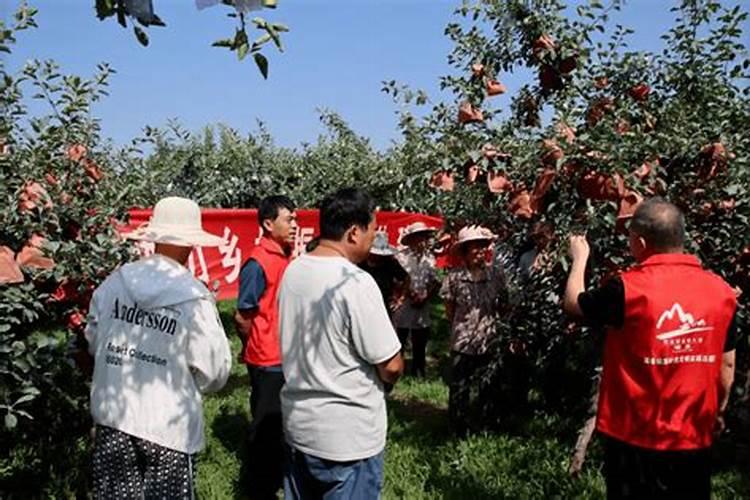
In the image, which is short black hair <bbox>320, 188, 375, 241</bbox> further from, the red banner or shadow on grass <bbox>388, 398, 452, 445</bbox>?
the red banner

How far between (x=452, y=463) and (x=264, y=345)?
1327 mm

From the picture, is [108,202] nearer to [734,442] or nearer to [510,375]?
[510,375]

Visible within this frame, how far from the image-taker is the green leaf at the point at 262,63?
129cm

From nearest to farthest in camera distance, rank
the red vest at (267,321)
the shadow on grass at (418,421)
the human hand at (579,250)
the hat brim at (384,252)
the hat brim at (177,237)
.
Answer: the hat brim at (177,237) < the human hand at (579,250) < the red vest at (267,321) < the shadow on grass at (418,421) < the hat brim at (384,252)

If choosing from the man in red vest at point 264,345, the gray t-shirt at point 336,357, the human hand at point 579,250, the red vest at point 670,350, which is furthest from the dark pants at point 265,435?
the red vest at point 670,350

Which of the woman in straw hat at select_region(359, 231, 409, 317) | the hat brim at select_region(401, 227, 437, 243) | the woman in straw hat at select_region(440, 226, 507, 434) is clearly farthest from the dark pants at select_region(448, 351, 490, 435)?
the woman in straw hat at select_region(359, 231, 409, 317)

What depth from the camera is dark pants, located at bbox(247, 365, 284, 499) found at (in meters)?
3.53

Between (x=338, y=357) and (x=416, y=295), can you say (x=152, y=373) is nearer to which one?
(x=338, y=357)

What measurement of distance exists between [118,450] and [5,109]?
1742 millimetres

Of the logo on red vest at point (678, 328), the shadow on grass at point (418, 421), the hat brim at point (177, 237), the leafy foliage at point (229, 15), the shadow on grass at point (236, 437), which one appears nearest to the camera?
the leafy foliage at point (229, 15)

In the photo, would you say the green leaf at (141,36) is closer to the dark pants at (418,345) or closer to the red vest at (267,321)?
the red vest at (267,321)

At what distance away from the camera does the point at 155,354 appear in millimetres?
2344

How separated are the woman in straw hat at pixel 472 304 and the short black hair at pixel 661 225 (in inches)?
68.9

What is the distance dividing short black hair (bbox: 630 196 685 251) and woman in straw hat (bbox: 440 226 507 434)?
68.9 inches
